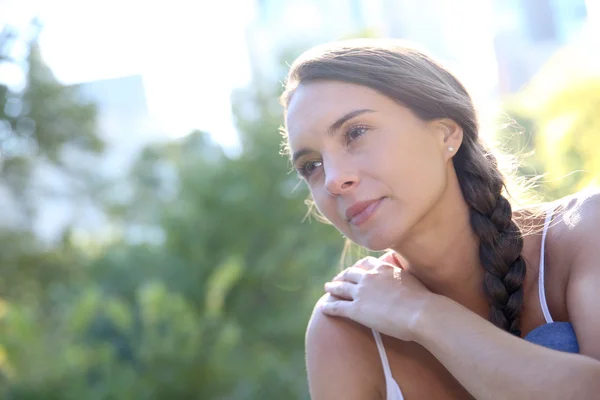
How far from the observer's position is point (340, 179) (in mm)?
1740

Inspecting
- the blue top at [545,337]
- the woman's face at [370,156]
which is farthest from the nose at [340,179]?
the blue top at [545,337]

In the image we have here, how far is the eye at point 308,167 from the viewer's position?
1.88m

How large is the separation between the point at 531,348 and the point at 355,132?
2.05 feet

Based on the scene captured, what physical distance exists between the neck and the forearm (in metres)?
0.24

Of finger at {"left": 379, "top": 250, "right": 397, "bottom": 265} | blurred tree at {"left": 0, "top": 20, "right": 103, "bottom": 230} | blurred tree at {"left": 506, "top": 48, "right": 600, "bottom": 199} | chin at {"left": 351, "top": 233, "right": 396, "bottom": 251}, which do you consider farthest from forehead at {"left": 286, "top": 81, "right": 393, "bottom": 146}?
blurred tree at {"left": 0, "top": 20, "right": 103, "bottom": 230}

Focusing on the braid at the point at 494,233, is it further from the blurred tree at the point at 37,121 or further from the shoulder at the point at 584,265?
the blurred tree at the point at 37,121

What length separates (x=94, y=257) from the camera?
9953 millimetres

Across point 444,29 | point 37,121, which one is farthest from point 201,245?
point 444,29

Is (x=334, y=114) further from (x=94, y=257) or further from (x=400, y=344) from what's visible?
(x=94, y=257)

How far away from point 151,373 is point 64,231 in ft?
15.3

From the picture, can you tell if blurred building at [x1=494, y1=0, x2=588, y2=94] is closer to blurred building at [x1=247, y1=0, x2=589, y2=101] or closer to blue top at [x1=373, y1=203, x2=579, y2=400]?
blurred building at [x1=247, y1=0, x2=589, y2=101]

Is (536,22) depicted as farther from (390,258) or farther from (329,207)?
(329,207)

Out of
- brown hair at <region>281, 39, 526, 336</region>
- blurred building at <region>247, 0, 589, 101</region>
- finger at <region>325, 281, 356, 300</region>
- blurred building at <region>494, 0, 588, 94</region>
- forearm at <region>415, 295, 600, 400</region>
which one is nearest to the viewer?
forearm at <region>415, 295, 600, 400</region>

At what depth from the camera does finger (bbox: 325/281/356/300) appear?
1.93 meters
